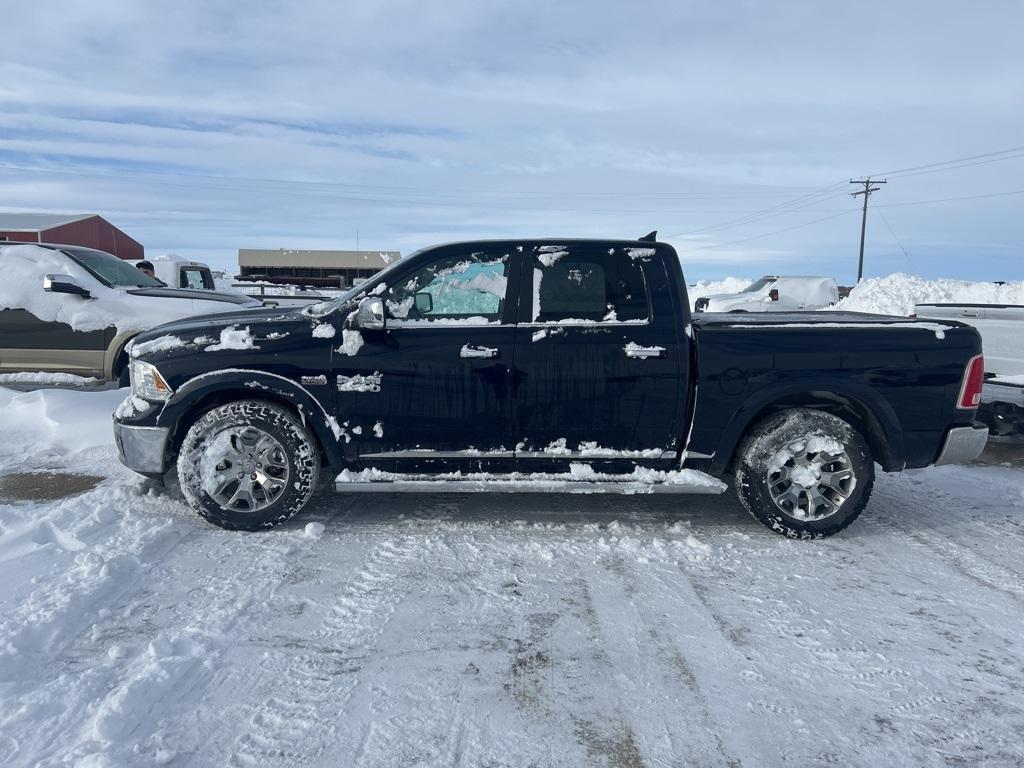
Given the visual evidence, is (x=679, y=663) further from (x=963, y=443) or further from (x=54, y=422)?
(x=54, y=422)

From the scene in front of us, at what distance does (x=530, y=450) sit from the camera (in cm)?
430

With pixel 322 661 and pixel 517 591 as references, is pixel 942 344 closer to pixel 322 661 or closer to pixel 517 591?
pixel 517 591

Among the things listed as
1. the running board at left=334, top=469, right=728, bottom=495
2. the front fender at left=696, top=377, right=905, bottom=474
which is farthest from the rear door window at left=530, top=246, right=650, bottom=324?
the running board at left=334, top=469, right=728, bottom=495

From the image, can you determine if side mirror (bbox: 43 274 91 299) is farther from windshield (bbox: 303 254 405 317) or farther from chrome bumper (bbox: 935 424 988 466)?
chrome bumper (bbox: 935 424 988 466)

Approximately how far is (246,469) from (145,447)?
0.66 meters

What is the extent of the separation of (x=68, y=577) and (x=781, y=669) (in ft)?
11.3

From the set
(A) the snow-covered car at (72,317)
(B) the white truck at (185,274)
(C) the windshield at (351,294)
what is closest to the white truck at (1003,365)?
(C) the windshield at (351,294)

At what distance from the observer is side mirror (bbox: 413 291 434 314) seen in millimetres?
4344

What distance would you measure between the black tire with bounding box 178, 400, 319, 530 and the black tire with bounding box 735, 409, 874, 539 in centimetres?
281

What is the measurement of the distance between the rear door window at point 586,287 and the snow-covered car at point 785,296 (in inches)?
707

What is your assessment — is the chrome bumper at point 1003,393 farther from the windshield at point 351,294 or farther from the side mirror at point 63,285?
the side mirror at point 63,285

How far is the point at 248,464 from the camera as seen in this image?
426 centimetres

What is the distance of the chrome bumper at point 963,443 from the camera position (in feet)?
14.0

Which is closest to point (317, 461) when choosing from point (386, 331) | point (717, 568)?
point (386, 331)
